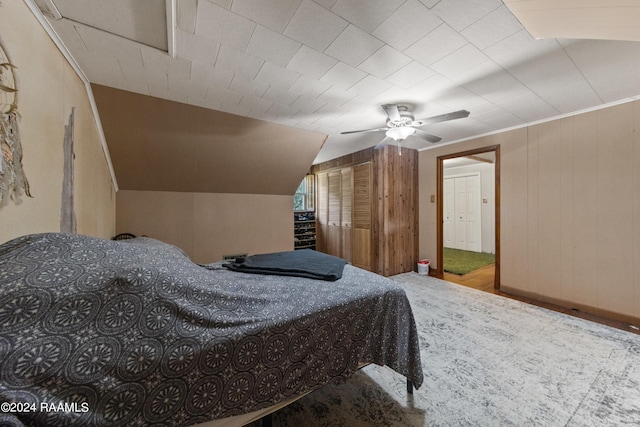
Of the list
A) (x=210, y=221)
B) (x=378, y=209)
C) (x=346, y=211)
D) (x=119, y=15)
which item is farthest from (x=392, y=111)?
(x=210, y=221)

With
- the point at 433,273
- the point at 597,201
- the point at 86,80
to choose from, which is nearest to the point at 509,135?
the point at 597,201

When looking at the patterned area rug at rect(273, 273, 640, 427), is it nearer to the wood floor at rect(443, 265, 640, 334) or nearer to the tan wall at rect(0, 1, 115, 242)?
the wood floor at rect(443, 265, 640, 334)

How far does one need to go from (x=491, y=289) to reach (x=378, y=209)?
2.03 meters

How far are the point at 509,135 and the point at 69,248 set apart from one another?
4504mm

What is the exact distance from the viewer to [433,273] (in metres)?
4.14

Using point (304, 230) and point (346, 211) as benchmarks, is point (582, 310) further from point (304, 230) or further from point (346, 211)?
point (304, 230)

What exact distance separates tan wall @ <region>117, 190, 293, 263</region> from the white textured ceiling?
164 centimetres

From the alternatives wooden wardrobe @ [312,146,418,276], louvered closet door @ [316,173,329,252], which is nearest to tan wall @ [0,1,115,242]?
wooden wardrobe @ [312,146,418,276]

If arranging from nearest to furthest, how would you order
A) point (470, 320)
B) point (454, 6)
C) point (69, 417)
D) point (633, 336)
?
point (69, 417)
point (454, 6)
point (633, 336)
point (470, 320)

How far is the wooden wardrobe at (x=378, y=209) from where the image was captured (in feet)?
13.4

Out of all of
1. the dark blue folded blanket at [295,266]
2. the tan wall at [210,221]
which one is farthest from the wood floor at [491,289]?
the tan wall at [210,221]

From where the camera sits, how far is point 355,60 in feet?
5.62

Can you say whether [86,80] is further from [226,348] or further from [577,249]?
[577,249]

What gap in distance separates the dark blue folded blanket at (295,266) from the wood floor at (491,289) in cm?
274
